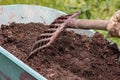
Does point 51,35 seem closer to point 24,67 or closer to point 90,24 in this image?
point 90,24

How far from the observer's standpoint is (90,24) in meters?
2.43

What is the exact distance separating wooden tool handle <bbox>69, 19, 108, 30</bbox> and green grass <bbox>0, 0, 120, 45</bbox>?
1251 millimetres

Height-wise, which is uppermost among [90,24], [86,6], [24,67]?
[90,24]

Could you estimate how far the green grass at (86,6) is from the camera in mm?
3805

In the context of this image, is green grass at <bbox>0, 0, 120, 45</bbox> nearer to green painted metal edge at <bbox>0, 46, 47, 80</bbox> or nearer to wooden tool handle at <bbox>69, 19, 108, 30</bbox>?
wooden tool handle at <bbox>69, 19, 108, 30</bbox>

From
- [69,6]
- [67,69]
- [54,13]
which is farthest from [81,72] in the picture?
[69,6]

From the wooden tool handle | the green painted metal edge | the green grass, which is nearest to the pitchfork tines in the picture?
the wooden tool handle

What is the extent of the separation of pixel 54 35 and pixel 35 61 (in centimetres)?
20

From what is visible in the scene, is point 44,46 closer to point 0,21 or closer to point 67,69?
point 67,69

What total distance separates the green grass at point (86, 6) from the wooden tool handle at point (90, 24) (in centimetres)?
125

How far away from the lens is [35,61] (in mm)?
2564

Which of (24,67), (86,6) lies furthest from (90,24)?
(86,6)

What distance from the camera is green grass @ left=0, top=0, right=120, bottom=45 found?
380 centimetres

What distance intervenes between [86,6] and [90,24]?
1.57 m
